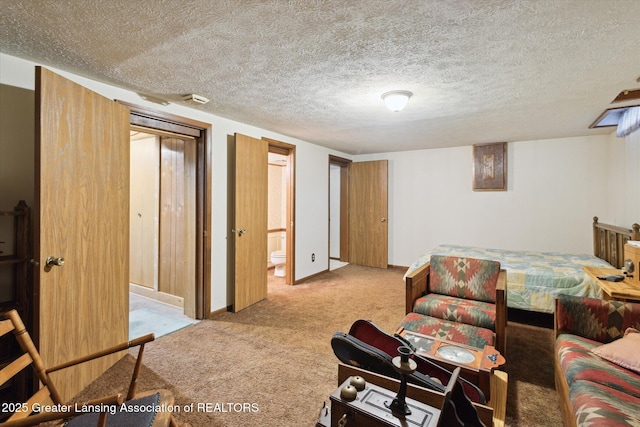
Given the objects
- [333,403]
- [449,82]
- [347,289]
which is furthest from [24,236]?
[347,289]

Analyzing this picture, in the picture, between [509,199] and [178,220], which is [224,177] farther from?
[509,199]

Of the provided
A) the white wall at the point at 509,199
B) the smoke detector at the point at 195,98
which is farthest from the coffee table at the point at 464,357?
the white wall at the point at 509,199

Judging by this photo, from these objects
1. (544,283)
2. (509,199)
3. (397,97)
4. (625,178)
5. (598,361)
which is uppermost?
(397,97)

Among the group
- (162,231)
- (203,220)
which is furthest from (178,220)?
(203,220)

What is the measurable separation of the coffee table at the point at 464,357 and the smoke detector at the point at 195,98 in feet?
8.43

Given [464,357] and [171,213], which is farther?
[171,213]

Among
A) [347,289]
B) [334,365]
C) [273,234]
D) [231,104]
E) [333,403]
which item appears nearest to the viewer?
[333,403]

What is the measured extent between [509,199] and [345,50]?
4151 mm

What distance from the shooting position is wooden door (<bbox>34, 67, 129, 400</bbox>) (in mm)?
1679

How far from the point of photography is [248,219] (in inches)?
139

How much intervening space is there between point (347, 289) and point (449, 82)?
299 centimetres

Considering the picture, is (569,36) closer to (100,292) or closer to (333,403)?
(333,403)

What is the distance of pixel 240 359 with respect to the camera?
235cm

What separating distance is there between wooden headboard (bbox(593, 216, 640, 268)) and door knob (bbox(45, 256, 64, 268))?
4.58 meters
